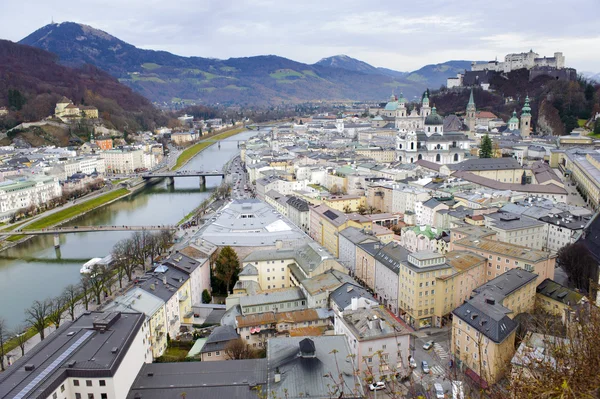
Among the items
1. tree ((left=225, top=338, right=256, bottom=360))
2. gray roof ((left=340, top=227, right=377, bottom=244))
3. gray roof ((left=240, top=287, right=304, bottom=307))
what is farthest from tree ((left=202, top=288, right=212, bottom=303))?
gray roof ((left=340, top=227, right=377, bottom=244))

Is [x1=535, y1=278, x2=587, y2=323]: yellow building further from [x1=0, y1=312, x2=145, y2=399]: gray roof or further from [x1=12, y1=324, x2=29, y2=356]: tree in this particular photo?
[x1=12, y1=324, x2=29, y2=356]: tree

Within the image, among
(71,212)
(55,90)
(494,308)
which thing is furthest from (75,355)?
(55,90)

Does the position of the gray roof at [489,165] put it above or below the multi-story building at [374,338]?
above

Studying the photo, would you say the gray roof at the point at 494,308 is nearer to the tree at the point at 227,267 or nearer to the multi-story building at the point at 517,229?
the multi-story building at the point at 517,229

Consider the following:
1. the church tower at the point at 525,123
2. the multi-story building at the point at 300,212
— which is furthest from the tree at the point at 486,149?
the multi-story building at the point at 300,212

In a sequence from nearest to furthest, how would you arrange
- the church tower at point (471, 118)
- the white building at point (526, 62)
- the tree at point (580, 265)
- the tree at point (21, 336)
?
the tree at point (21, 336) < the tree at point (580, 265) < the church tower at point (471, 118) < the white building at point (526, 62)

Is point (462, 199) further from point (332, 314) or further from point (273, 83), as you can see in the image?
point (273, 83)
